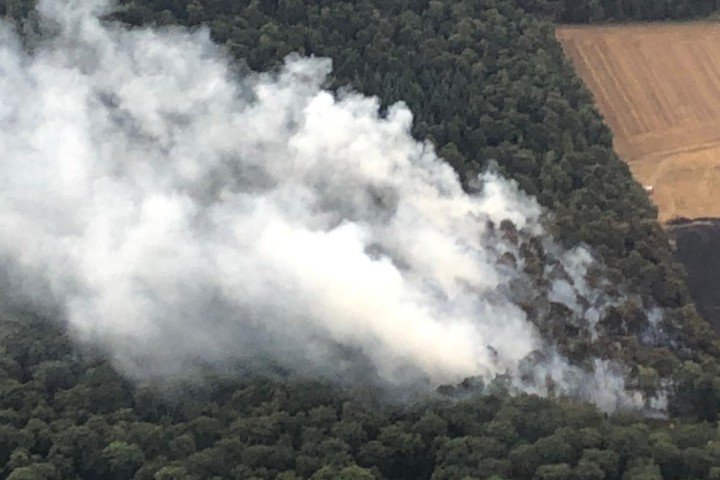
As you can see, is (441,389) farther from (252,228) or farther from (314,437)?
(252,228)

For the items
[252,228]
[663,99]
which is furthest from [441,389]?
[663,99]

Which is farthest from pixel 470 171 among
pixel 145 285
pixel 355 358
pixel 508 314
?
pixel 145 285

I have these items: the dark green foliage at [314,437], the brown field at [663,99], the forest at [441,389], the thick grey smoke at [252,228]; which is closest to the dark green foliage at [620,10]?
the brown field at [663,99]

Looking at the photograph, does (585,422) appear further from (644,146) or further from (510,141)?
(644,146)

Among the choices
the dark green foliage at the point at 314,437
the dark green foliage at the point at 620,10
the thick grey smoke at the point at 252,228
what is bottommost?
the dark green foliage at the point at 314,437

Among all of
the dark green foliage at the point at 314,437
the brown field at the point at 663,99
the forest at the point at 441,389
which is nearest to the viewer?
the dark green foliage at the point at 314,437

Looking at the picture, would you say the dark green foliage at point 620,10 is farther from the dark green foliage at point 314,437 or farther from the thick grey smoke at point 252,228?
the dark green foliage at point 314,437
